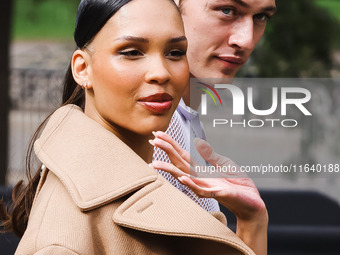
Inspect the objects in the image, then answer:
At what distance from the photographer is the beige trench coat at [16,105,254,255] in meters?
1.43

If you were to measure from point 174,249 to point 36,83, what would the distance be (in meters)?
6.58

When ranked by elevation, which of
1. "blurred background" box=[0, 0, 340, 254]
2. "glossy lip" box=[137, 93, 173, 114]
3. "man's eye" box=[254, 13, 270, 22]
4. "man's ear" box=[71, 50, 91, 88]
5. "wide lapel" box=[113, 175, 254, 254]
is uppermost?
"man's eye" box=[254, 13, 270, 22]

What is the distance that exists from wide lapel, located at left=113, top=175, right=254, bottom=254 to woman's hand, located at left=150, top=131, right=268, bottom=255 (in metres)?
0.05

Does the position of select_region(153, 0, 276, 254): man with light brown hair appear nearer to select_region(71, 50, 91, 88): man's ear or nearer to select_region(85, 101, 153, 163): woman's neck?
select_region(85, 101, 153, 163): woman's neck

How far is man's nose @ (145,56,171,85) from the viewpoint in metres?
1.52

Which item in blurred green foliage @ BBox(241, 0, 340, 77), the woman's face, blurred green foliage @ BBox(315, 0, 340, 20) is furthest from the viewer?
blurred green foliage @ BBox(315, 0, 340, 20)

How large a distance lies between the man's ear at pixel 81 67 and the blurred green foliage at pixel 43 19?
4.47 m

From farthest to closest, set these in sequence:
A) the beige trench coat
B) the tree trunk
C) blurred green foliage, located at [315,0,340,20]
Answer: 1. blurred green foliage, located at [315,0,340,20]
2. the tree trunk
3. the beige trench coat

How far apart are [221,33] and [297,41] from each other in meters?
4.95

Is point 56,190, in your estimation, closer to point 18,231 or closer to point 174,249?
point 174,249

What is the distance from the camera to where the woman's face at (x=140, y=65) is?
5.02ft

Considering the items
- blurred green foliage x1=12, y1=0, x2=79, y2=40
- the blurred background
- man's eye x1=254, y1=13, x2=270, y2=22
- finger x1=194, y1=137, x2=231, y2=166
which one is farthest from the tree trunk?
finger x1=194, y1=137, x2=231, y2=166

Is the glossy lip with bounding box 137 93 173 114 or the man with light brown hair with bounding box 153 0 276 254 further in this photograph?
the man with light brown hair with bounding box 153 0 276 254

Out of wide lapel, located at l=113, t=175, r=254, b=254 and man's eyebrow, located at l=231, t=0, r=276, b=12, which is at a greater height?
man's eyebrow, located at l=231, t=0, r=276, b=12
